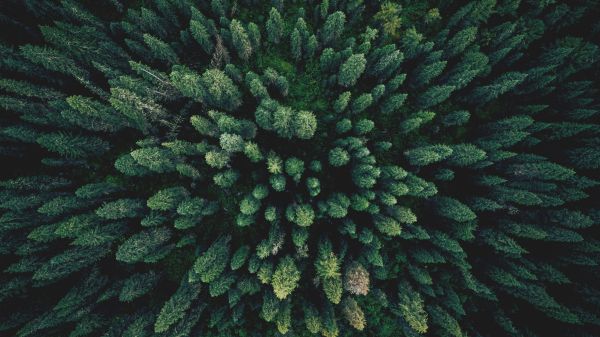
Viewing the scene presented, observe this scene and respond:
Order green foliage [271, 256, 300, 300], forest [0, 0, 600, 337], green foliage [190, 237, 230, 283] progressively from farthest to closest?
forest [0, 0, 600, 337] → green foliage [190, 237, 230, 283] → green foliage [271, 256, 300, 300]

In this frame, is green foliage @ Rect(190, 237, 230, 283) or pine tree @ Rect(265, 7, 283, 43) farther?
pine tree @ Rect(265, 7, 283, 43)

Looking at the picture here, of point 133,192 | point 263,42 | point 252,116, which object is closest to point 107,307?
point 133,192

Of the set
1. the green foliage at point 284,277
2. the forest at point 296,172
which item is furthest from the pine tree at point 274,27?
the green foliage at point 284,277

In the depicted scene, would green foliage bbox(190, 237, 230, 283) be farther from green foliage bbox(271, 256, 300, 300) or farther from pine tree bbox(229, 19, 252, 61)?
pine tree bbox(229, 19, 252, 61)

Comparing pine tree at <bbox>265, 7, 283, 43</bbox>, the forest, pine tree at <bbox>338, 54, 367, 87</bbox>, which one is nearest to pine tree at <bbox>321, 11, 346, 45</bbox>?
the forest

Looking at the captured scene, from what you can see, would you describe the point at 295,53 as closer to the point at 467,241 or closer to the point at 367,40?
the point at 367,40

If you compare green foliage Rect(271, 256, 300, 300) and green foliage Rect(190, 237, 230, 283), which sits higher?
green foliage Rect(190, 237, 230, 283)

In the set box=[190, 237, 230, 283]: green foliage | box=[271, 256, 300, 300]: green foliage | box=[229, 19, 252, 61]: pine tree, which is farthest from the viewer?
box=[229, 19, 252, 61]: pine tree

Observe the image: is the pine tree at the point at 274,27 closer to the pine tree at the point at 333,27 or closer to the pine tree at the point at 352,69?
the pine tree at the point at 333,27

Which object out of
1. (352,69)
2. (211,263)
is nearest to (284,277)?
(211,263)
